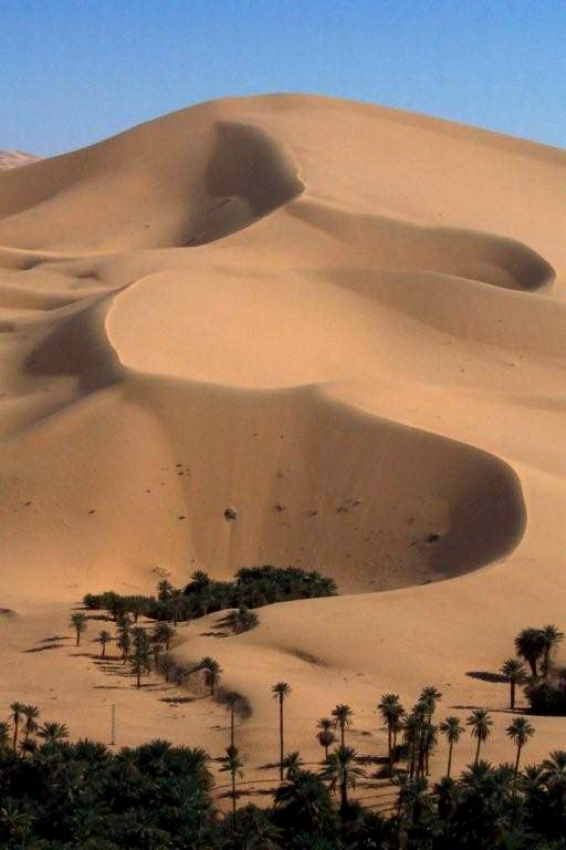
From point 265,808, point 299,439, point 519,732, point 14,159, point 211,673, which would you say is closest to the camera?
point 265,808

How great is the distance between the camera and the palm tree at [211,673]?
1153 inches

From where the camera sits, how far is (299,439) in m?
43.2

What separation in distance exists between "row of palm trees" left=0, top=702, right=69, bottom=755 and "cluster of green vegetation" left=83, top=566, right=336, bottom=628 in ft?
24.2

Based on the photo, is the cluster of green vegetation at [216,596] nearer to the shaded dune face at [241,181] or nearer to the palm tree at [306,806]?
the palm tree at [306,806]

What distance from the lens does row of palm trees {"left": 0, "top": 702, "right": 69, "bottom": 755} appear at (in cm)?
2547

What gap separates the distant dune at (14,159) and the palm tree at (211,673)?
127m

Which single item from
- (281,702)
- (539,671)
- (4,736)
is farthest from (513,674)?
(4,736)

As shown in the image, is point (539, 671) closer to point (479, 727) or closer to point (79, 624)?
point (479, 727)

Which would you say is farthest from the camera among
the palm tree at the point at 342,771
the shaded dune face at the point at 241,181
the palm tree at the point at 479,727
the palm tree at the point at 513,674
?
the shaded dune face at the point at 241,181

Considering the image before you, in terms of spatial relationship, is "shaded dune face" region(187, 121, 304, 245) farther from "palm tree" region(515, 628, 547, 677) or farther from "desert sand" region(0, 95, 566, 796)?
"palm tree" region(515, 628, 547, 677)

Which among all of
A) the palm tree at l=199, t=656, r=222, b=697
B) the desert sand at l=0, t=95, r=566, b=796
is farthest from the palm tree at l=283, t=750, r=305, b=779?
the palm tree at l=199, t=656, r=222, b=697

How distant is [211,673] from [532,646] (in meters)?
6.15

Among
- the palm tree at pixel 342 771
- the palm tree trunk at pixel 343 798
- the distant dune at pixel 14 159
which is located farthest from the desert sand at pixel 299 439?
the distant dune at pixel 14 159

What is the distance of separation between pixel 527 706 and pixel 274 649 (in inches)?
213
